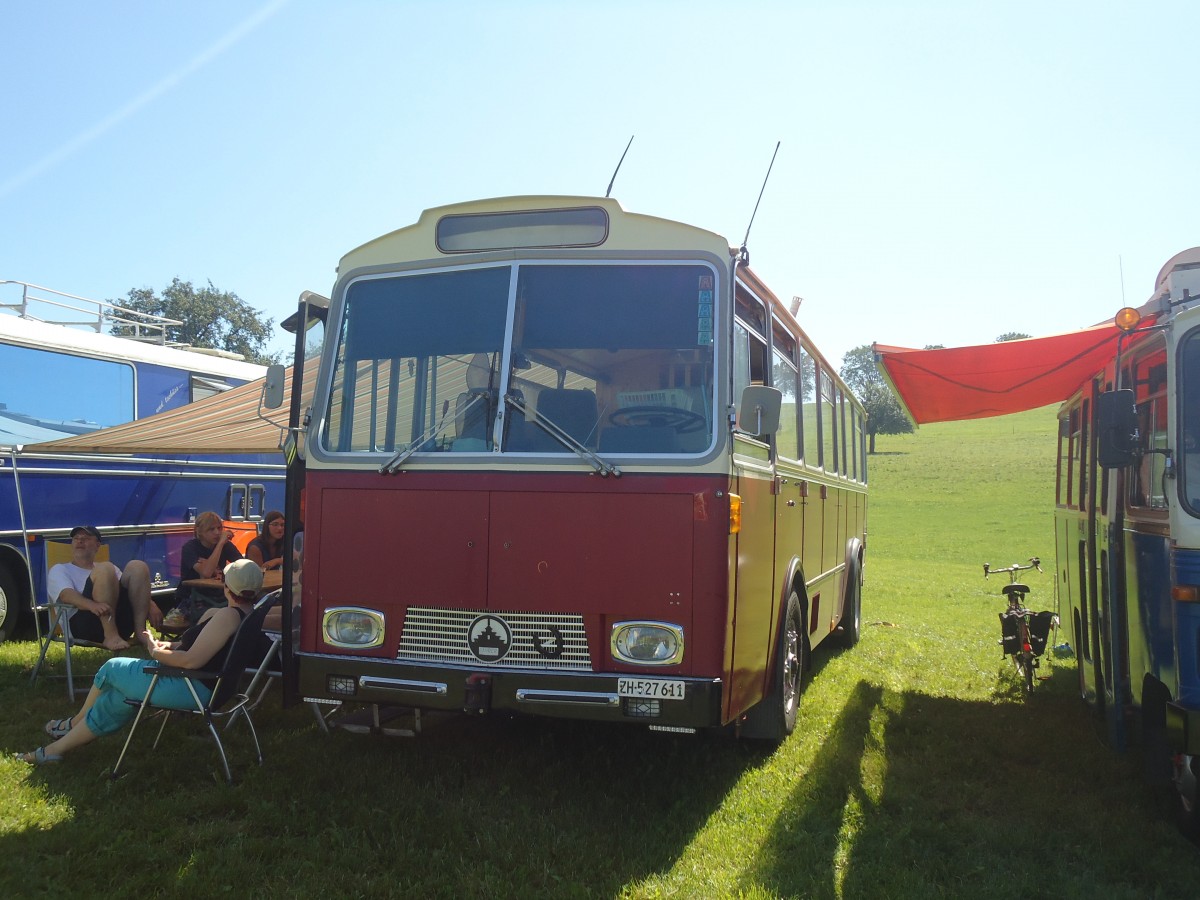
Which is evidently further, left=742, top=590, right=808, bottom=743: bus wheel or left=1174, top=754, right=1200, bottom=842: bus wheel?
left=742, top=590, right=808, bottom=743: bus wheel

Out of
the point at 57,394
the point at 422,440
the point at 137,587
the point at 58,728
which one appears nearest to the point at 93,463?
the point at 57,394

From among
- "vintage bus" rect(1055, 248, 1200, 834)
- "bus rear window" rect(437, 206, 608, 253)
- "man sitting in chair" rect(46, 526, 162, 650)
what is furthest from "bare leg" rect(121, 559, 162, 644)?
"vintage bus" rect(1055, 248, 1200, 834)

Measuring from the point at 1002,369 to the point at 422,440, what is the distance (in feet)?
15.8

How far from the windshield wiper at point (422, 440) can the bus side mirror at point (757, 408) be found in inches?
51.4

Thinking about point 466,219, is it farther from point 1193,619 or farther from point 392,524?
point 1193,619

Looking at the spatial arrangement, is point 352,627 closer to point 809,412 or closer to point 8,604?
point 809,412

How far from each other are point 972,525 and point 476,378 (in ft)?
113

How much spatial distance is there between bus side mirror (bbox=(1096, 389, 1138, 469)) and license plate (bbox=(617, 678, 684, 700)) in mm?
2251

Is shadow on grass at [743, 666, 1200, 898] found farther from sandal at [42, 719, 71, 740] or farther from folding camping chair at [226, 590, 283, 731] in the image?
sandal at [42, 719, 71, 740]

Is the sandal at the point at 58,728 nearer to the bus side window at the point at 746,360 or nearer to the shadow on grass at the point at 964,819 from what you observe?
the shadow on grass at the point at 964,819

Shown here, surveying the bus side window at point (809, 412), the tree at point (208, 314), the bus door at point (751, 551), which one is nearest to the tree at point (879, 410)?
the tree at point (208, 314)

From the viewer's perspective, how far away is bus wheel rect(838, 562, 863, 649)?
35.6 feet

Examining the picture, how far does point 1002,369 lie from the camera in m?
7.89

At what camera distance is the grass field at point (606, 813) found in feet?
14.4
